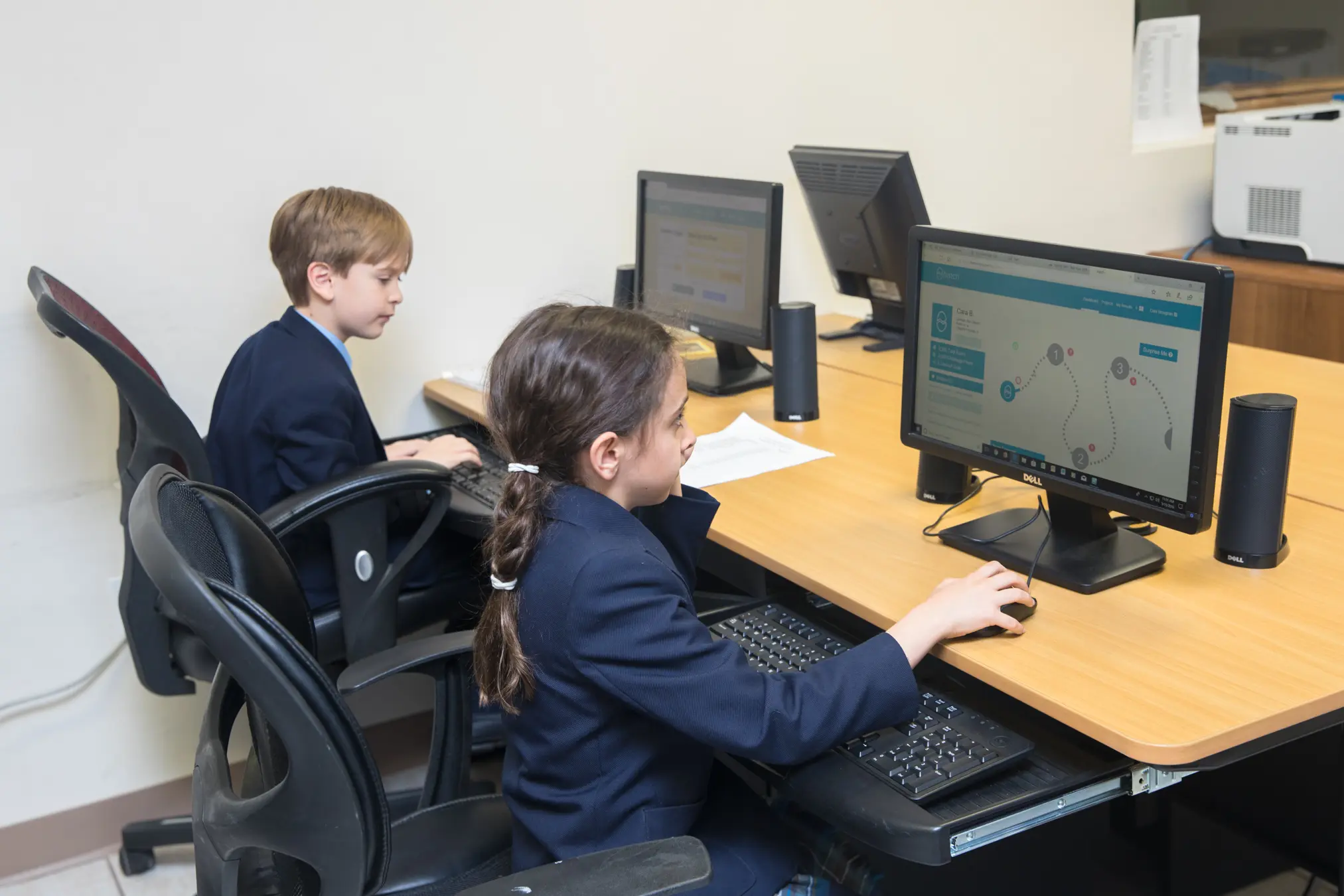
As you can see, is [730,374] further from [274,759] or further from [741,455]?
[274,759]

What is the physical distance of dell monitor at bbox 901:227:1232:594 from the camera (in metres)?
1.30

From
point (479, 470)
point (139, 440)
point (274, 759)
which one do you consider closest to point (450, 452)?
point (479, 470)

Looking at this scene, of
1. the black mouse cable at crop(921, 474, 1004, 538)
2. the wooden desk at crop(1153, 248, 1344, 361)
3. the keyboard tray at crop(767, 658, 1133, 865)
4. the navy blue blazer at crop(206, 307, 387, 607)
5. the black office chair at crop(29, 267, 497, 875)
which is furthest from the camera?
the wooden desk at crop(1153, 248, 1344, 361)

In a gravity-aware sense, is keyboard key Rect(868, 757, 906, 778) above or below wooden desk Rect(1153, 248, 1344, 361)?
below

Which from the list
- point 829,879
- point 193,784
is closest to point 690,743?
point 829,879

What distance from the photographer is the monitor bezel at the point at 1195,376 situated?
1.26m

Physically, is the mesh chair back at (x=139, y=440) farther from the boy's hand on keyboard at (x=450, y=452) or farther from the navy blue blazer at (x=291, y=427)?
the boy's hand on keyboard at (x=450, y=452)

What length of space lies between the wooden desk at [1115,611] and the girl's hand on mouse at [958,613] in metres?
0.03

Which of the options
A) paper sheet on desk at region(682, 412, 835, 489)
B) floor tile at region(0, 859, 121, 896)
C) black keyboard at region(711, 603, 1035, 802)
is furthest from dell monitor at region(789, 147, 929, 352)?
floor tile at region(0, 859, 121, 896)

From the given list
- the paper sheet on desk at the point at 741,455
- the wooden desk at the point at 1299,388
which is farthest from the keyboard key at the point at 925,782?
the paper sheet on desk at the point at 741,455

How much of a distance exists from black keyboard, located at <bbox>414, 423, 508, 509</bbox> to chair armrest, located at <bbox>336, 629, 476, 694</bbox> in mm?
555

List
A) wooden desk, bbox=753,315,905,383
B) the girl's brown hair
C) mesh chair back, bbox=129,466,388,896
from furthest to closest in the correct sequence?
wooden desk, bbox=753,315,905,383
the girl's brown hair
mesh chair back, bbox=129,466,388,896

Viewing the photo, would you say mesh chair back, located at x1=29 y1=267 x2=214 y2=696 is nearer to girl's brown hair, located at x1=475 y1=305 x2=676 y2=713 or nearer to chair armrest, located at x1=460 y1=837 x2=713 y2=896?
girl's brown hair, located at x1=475 y1=305 x2=676 y2=713

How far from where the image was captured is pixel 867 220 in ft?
8.50
